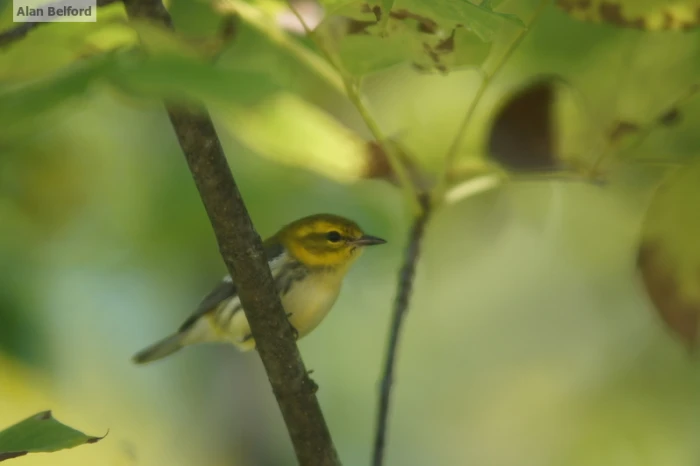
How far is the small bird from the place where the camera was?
1.27 metres

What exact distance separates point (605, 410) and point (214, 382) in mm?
789

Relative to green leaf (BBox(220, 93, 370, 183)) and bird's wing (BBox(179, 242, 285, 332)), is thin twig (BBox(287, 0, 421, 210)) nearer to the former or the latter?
green leaf (BBox(220, 93, 370, 183))

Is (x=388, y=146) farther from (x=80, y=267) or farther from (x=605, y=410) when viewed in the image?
(x=605, y=410)

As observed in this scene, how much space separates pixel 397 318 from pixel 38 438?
0.83ft

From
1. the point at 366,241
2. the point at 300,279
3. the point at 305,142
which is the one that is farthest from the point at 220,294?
the point at 305,142

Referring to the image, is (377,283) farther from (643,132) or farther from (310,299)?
(643,132)

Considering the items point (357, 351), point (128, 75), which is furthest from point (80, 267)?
point (128, 75)

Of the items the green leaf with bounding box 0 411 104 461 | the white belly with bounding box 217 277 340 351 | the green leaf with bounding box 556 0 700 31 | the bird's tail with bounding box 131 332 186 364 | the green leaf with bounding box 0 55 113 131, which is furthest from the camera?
the bird's tail with bounding box 131 332 186 364

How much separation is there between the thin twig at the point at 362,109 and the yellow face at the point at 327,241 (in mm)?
685

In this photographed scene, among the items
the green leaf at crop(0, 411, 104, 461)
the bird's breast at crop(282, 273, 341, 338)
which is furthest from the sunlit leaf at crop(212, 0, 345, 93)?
the bird's breast at crop(282, 273, 341, 338)

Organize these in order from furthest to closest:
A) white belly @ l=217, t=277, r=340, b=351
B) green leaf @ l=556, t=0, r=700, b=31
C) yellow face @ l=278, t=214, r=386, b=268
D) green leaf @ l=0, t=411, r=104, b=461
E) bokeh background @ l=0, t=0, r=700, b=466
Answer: yellow face @ l=278, t=214, r=386, b=268
white belly @ l=217, t=277, r=340, b=351
bokeh background @ l=0, t=0, r=700, b=466
green leaf @ l=556, t=0, r=700, b=31
green leaf @ l=0, t=411, r=104, b=461

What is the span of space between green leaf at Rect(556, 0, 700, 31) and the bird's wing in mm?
792

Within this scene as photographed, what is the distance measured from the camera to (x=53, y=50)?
21.7 inches

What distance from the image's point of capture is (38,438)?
0.44 metres
